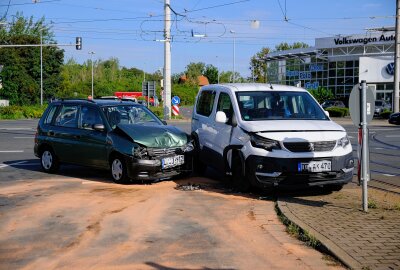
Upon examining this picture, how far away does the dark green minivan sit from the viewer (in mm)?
9508

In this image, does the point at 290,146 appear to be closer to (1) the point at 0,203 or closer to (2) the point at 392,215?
(2) the point at 392,215

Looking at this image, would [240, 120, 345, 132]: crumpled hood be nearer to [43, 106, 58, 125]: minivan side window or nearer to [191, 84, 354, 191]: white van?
[191, 84, 354, 191]: white van

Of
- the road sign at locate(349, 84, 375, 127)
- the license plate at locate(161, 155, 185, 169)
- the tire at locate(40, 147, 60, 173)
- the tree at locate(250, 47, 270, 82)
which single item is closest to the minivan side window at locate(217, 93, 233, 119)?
the license plate at locate(161, 155, 185, 169)

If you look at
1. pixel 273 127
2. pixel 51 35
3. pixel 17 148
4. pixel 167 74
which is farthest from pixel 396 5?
pixel 51 35

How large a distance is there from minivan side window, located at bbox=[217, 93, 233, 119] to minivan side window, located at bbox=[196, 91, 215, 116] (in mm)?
371

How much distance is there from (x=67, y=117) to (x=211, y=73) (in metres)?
104

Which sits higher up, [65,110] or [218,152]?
[65,110]

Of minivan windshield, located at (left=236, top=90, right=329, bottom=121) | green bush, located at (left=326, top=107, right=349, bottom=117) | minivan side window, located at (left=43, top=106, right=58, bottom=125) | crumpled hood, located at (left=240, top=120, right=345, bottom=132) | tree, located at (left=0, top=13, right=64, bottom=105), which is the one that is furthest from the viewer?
tree, located at (left=0, top=13, right=64, bottom=105)

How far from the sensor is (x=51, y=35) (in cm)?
8375

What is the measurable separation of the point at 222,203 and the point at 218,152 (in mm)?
1725

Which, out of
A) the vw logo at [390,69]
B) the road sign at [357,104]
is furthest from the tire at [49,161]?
the vw logo at [390,69]

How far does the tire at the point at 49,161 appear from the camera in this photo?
1141 cm

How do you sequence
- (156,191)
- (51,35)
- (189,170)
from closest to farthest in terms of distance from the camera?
(156,191) < (189,170) < (51,35)

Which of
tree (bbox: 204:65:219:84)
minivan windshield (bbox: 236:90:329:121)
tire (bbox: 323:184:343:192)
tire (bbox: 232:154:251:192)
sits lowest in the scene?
tire (bbox: 323:184:343:192)
